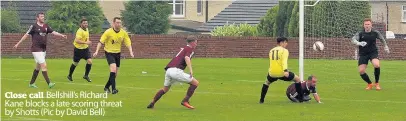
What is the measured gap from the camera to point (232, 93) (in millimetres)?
24547

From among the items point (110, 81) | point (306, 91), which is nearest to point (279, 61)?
point (306, 91)

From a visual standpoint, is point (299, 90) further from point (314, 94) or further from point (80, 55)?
point (80, 55)

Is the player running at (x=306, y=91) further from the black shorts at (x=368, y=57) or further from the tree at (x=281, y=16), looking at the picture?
the tree at (x=281, y=16)

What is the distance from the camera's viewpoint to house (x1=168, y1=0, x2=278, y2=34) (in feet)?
203

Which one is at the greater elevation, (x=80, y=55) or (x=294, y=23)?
(x=294, y=23)

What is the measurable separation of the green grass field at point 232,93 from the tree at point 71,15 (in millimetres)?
12645

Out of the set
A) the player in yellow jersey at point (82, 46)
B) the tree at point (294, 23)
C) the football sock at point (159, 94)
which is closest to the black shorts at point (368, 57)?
the player in yellow jersey at point (82, 46)

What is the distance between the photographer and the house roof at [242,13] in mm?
61844

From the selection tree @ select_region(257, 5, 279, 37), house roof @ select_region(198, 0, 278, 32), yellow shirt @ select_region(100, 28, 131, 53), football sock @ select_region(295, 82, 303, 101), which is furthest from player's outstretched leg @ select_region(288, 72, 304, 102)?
house roof @ select_region(198, 0, 278, 32)

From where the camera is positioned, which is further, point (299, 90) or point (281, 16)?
point (281, 16)

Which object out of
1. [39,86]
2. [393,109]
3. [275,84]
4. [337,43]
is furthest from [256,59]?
[393,109]

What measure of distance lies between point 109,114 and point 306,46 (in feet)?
68.4

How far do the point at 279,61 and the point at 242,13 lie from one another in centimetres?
4198

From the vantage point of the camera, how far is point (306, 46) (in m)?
39.1
